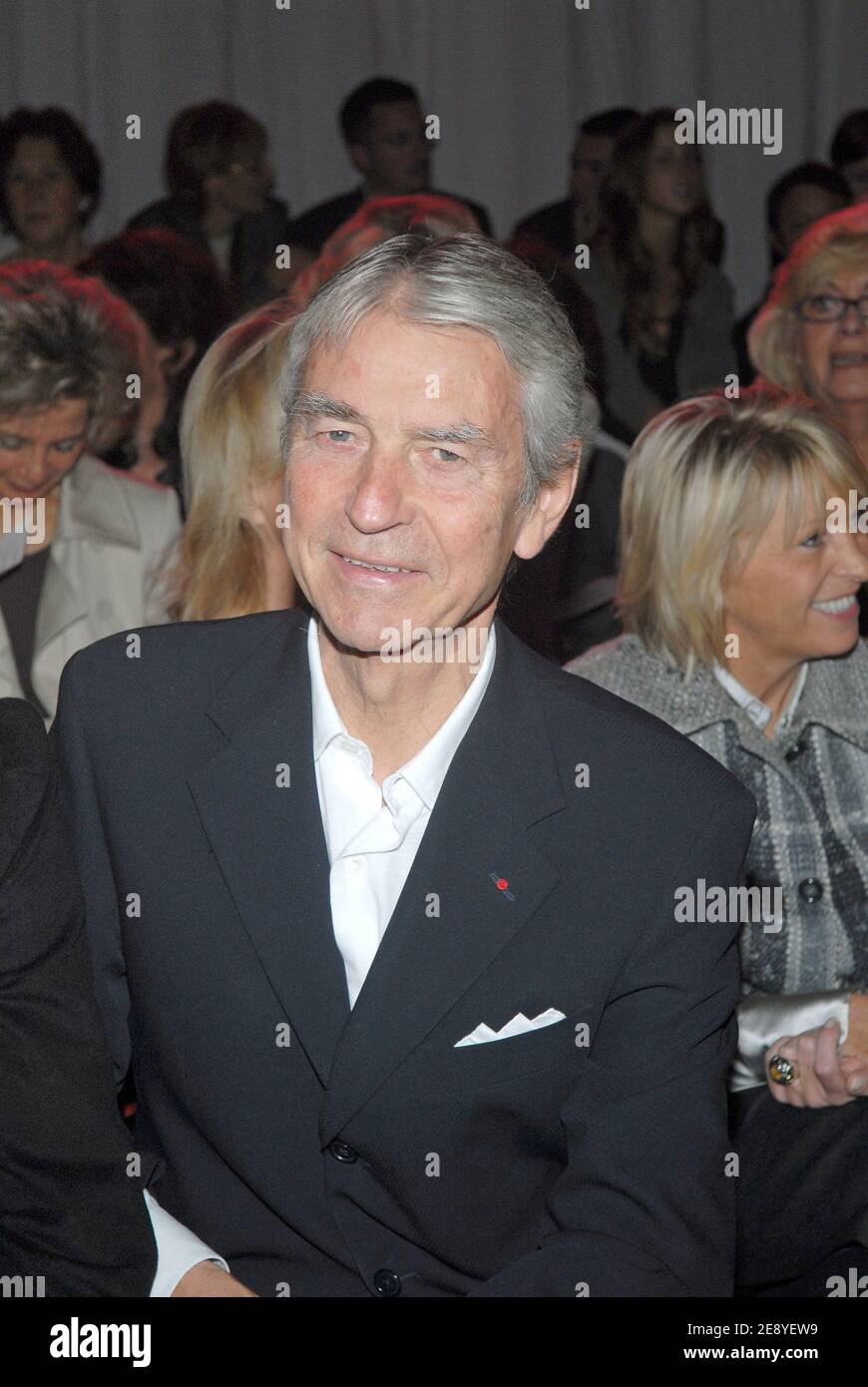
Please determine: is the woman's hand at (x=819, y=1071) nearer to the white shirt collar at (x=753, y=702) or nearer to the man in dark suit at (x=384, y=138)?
the white shirt collar at (x=753, y=702)

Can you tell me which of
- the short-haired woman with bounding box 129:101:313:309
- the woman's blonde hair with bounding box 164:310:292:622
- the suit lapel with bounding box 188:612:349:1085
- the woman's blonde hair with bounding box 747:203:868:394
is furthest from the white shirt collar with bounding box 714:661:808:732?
the short-haired woman with bounding box 129:101:313:309

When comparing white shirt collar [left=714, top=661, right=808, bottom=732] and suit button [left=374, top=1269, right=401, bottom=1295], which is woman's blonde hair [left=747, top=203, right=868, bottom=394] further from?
suit button [left=374, top=1269, right=401, bottom=1295]

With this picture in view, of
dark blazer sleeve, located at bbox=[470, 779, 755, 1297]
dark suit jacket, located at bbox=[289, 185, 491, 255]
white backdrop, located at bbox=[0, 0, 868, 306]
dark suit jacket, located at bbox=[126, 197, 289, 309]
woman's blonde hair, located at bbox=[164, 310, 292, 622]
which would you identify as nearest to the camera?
dark blazer sleeve, located at bbox=[470, 779, 755, 1297]

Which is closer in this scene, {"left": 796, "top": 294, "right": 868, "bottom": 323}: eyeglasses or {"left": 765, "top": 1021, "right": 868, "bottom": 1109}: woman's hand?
{"left": 765, "top": 1021, "right": 868, "bottom": 1109}: woman's hand

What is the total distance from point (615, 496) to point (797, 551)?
3.94ft

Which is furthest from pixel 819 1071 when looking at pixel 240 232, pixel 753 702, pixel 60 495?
pixel 240 232

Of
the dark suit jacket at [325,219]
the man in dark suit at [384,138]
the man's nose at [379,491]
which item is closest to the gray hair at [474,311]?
the man's nose at [379,491]

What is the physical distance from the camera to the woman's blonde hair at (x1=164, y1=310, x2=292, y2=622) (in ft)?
8.51

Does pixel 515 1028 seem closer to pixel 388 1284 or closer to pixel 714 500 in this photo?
pixel 388 1284

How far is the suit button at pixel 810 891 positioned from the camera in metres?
2.22

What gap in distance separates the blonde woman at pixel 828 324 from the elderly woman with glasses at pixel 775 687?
0.89 m

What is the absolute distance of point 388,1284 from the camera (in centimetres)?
150

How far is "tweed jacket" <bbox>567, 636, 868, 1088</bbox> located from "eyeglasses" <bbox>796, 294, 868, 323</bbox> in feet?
4.45

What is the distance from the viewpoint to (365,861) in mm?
1558
